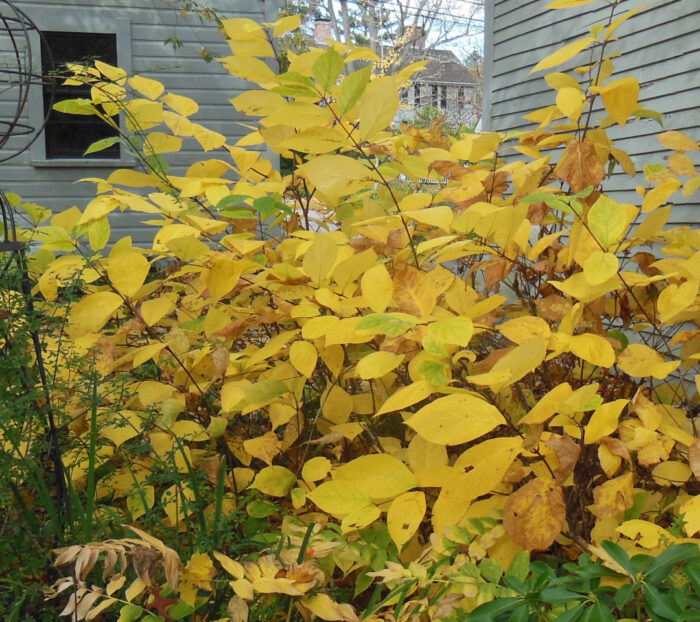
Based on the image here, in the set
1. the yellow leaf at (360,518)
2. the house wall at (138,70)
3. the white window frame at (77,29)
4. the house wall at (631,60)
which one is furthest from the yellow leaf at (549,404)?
the white window frame at (77,29)

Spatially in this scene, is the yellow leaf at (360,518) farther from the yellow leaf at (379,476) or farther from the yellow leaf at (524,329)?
the yellow leaf at (524,329)

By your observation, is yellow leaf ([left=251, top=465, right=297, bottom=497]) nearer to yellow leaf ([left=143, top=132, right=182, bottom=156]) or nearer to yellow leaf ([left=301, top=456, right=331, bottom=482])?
yellow leaf ([left=301, top=456, right=331, bottom=482])

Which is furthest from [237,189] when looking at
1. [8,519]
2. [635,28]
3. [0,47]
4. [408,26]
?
[408,26]

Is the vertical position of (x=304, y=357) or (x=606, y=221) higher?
(x=606, y=221)

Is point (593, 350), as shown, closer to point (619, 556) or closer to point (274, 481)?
point (619, 556)

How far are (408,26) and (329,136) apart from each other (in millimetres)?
25968

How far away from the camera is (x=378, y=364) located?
98 centimetres

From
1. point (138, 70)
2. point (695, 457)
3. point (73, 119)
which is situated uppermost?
Result: point (138, 70)

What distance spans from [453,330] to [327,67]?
458 millimetres

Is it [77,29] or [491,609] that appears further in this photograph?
[77,29]

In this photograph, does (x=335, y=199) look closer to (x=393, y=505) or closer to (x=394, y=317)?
(x=394, y=317)

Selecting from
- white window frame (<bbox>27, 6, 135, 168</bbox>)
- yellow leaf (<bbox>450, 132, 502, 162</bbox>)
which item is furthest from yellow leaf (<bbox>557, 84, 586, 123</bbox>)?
white window frame (<bbox>27, 6, 135, 168</bbox>)

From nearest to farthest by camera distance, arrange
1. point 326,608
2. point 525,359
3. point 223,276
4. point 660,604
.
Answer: point 660,604 < point 525,359 < point 326,608 < point 223,276

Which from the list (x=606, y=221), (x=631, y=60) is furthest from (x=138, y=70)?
(x=606, y=221)
